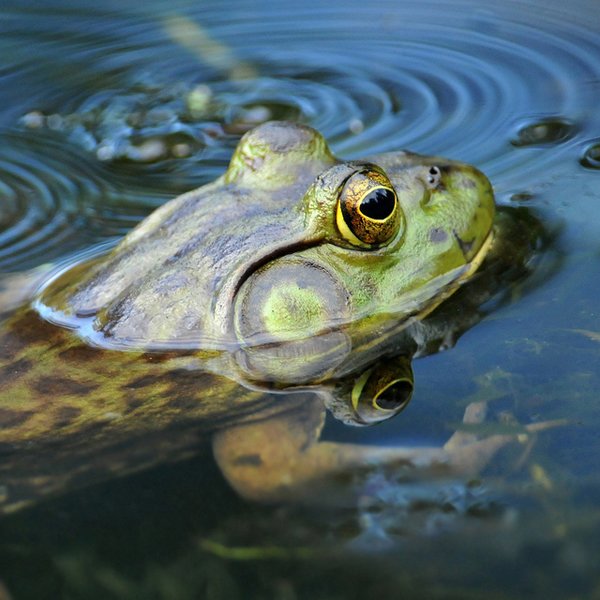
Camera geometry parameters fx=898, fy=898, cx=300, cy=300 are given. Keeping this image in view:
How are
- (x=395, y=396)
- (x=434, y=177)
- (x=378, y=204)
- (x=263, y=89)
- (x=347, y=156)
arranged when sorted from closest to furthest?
(x=395, y=396) < (x=378, y=204) < (x=434, y=177) < (x=347, y=156) < (x=263, y=89)

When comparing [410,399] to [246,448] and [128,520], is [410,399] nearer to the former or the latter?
[246,448]

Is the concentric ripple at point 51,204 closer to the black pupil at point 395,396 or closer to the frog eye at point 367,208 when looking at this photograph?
the frog eye at point 367,208

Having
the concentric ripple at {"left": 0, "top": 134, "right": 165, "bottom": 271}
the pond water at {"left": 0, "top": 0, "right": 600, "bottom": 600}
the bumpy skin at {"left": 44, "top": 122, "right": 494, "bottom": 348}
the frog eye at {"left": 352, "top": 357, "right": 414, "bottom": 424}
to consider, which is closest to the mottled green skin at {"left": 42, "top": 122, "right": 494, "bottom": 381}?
the bumpy skin at {"left": 44, "top": 122, "right": 494, "bottom": 348}

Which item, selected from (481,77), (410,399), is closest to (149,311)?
(410,399)

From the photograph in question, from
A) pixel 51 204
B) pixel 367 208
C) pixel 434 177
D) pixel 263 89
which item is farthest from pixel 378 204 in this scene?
pixel 263 89

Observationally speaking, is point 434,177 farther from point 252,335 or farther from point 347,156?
point 347,156

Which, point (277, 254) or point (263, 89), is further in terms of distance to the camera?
point (263, 89)

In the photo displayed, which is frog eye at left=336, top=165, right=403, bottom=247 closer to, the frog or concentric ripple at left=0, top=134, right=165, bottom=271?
the frog
